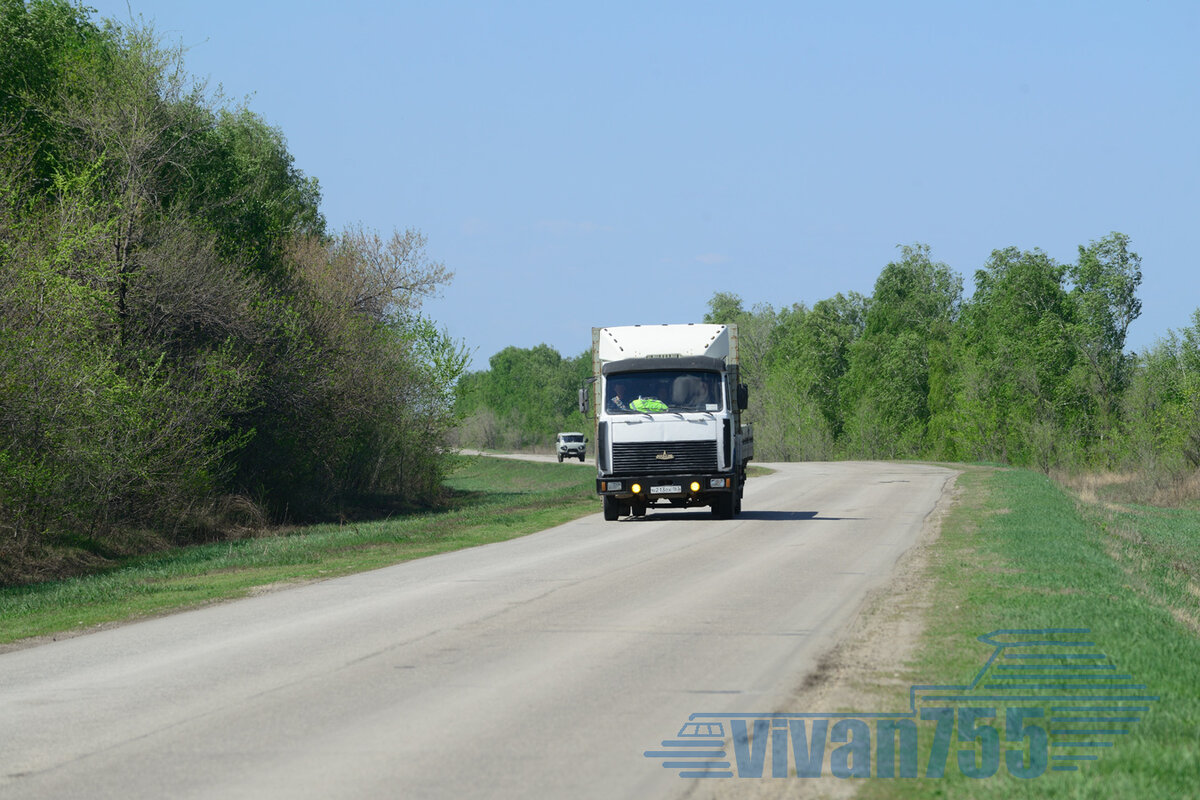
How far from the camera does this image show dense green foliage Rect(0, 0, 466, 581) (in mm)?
20672

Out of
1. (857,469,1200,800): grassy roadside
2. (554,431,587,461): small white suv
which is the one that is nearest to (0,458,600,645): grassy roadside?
(857,469,1200,800): grassy roadside

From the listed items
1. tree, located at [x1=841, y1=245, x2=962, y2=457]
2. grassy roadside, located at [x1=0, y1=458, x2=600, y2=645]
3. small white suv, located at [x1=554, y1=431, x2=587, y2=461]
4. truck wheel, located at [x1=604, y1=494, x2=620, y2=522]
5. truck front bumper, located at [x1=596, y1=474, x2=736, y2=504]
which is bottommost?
grassy roadside, located at [x1=0, y1=458, x2=600, y2=645]

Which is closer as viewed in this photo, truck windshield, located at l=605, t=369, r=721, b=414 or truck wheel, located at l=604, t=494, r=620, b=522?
truck windshield, located at l=605, t=369, r=721, b=414

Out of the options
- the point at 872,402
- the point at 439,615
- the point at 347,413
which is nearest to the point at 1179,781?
the point at 439,615

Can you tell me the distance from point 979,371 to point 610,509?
216 ft

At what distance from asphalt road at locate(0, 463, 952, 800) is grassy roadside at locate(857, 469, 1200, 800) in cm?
104

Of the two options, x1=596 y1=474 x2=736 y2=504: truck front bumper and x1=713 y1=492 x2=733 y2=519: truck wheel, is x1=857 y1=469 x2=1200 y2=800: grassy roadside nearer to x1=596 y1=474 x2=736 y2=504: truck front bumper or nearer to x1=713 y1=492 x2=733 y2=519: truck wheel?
x1=713 y1=492 x2=733 y2=519: truck wheel

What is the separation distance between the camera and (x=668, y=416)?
25.1 metres

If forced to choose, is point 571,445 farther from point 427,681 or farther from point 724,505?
point 427,681

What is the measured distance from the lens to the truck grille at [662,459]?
24.9 m

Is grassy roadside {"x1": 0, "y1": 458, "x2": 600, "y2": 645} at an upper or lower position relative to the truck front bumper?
lower

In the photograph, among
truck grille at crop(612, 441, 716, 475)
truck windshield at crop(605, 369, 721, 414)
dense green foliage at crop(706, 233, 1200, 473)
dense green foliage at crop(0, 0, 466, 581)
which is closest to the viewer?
dense green foliage at crop(0, 0, 466, 581)

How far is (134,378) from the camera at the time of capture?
26.4m
